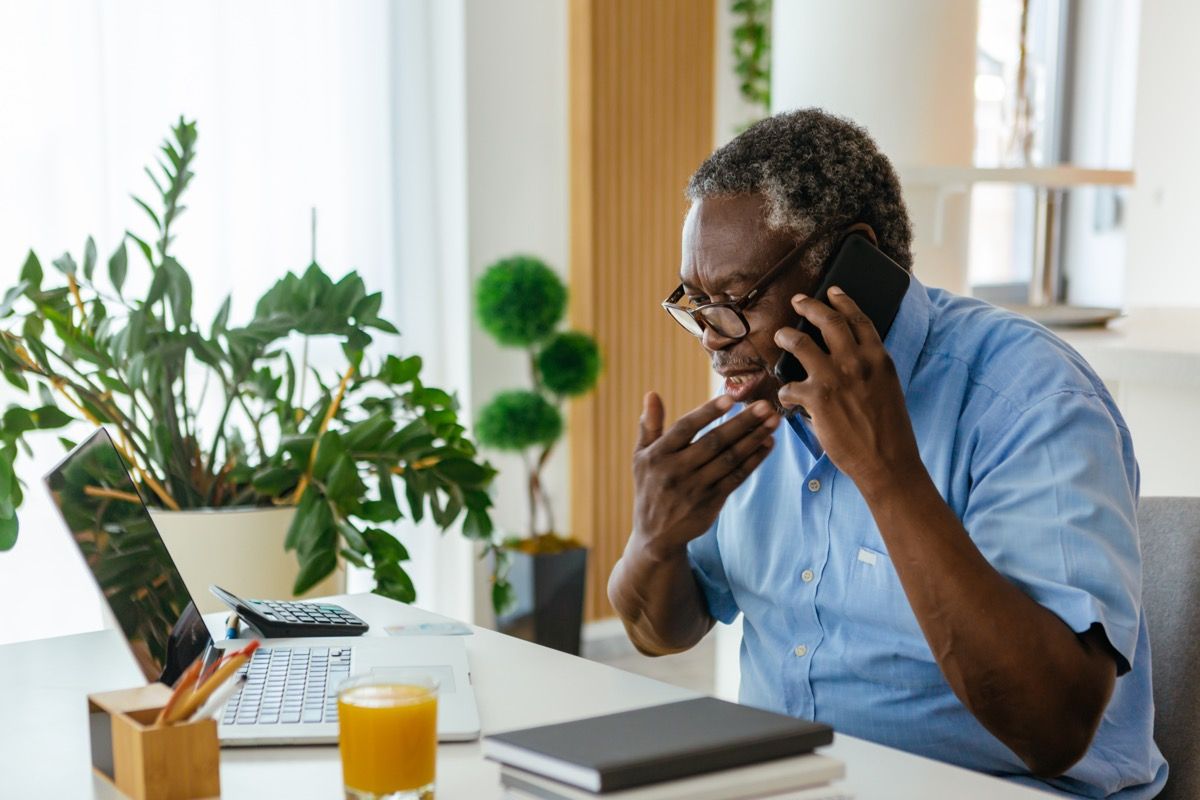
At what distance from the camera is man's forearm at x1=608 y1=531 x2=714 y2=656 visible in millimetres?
1505

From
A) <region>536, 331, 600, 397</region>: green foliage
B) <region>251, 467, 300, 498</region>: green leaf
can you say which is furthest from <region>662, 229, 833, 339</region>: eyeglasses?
<region>536, 331, 600, 397</region>: green foliage

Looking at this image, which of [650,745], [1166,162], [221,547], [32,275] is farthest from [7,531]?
[1166,162]

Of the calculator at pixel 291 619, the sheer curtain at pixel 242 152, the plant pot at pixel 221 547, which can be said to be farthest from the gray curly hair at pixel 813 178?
the sheer curtain at pixel 242 152

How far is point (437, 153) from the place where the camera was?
146 inches

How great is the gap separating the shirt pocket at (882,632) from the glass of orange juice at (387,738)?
0.56 metres

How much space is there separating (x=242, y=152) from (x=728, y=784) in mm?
2687

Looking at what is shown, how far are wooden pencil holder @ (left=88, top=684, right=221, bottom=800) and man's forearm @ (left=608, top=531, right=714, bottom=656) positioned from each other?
584mm

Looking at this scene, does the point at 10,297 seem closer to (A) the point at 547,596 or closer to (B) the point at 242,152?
(B) the point at 242,152

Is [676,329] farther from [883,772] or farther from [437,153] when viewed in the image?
[883,772]

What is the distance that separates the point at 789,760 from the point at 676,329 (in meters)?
3.25

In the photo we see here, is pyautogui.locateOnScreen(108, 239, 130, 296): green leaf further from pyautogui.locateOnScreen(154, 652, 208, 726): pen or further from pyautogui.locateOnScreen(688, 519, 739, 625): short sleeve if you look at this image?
pyautogui.locateOnScreen(154, 652, 208, 726): pen

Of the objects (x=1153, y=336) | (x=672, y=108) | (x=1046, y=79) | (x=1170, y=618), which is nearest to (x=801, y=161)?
(x=1170, y=618)

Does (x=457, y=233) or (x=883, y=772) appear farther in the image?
(x=457, y=233)

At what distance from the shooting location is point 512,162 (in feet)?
12.4
